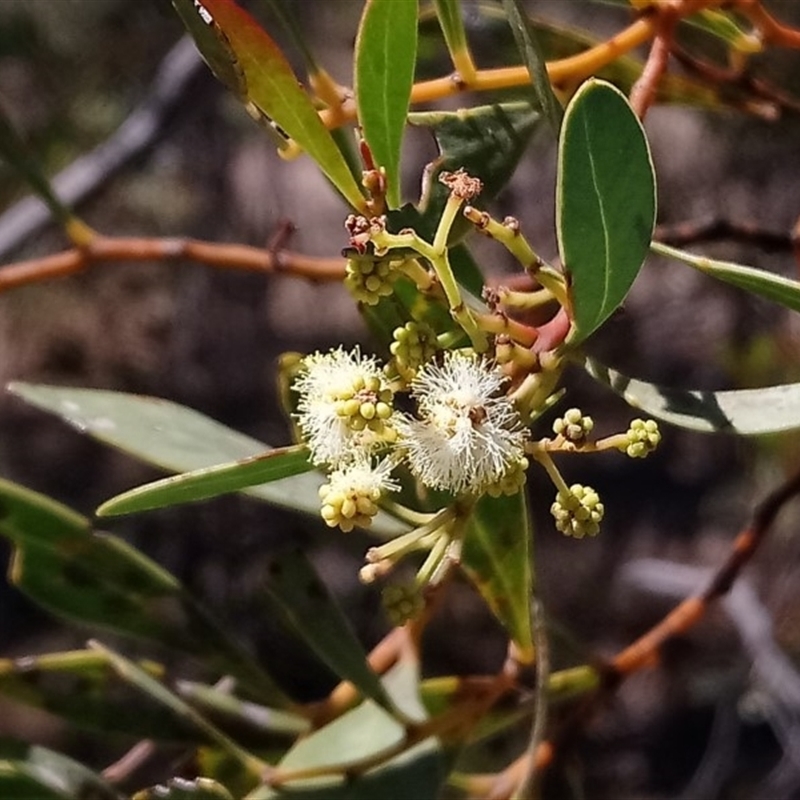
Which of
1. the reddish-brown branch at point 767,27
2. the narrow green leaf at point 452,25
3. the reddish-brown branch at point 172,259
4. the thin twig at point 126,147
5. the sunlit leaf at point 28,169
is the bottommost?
the reddish-brown branch at point 767,27

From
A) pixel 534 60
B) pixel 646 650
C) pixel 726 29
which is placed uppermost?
pixel 726 29

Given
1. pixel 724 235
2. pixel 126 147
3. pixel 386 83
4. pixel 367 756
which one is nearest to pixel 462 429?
pixel 386 83

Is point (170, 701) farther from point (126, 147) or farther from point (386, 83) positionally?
point (126, 147)

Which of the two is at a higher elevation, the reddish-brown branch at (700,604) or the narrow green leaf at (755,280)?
the narrow green leaf at (755,280)

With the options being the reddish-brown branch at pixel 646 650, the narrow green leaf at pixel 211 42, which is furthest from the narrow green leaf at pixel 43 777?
the narrow green leaf at pixel 211 42

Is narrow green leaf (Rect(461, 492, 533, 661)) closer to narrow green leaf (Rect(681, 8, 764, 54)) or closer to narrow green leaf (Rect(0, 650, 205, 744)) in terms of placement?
narrow green leaf (Rect(0, 650, 205, 744))

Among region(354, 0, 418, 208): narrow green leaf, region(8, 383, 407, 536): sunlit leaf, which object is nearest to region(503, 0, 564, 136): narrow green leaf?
region(354, 0, 418, 208): narrow green leaf

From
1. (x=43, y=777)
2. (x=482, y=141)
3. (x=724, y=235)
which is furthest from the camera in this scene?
(x=724, y=235)

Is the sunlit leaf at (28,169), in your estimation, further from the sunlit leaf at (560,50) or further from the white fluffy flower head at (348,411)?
the white fluffy flower head at (348,411)
